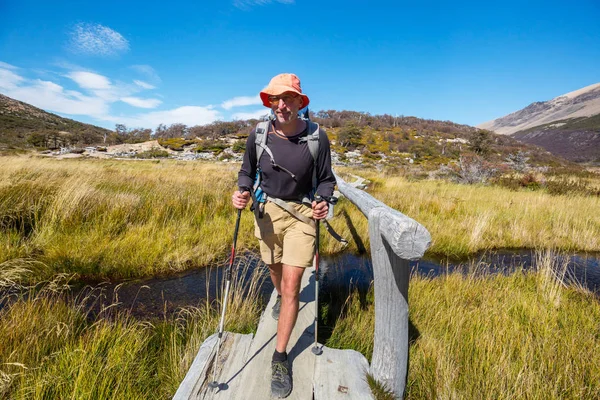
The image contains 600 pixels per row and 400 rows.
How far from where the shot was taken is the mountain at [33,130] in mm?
47812

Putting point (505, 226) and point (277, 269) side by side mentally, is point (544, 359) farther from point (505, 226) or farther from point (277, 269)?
point (505, 226)

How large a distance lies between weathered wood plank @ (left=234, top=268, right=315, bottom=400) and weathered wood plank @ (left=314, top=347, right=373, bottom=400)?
0.08m

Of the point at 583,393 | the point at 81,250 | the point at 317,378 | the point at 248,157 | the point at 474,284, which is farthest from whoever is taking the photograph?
the point at 81,250

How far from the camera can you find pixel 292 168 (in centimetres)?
231

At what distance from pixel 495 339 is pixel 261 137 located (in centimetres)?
276

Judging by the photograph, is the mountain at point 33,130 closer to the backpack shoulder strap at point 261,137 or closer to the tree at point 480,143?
the backpack shoulder strap at point 261,137

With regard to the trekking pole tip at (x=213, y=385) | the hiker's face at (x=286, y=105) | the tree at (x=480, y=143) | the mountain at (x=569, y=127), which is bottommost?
the trekking pole tip at (x=213, y=385)

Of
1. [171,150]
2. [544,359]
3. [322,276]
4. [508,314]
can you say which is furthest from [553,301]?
[171,150]

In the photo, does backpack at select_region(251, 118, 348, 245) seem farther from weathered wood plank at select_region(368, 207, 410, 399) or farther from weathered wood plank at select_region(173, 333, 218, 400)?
weathered wood plank at select_region(173, 333, 218, 400)

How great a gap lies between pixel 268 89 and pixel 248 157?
0.65 metres

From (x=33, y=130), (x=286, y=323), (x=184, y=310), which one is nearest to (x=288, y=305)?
(x=286, y=323)

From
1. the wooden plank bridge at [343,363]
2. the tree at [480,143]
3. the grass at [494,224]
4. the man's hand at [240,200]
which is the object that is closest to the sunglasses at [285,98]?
the man's hand at [240,200]

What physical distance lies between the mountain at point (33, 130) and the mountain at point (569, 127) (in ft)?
363

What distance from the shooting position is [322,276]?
454 centimetres
